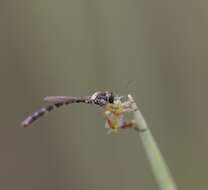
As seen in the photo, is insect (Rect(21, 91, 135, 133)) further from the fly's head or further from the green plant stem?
the green plant stem

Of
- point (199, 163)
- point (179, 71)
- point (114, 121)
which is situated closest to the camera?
point (114, 121)

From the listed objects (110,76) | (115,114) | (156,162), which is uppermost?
(110,76)

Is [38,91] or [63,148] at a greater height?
[38,91]

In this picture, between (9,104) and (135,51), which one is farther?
(9,104)

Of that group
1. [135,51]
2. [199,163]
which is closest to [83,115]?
[135,51]

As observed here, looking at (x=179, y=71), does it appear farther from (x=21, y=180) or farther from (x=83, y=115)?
(x=21, y=180)

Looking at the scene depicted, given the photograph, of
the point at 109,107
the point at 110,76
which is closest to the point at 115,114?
the point at 109,107

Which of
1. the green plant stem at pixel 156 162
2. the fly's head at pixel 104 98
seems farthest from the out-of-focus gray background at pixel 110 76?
the green plant stem at pixel 156 162

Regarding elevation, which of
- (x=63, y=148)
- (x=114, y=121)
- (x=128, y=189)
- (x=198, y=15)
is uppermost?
(x=198, y=15)

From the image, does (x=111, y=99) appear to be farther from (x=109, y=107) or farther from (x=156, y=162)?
(x=156, y=162)
